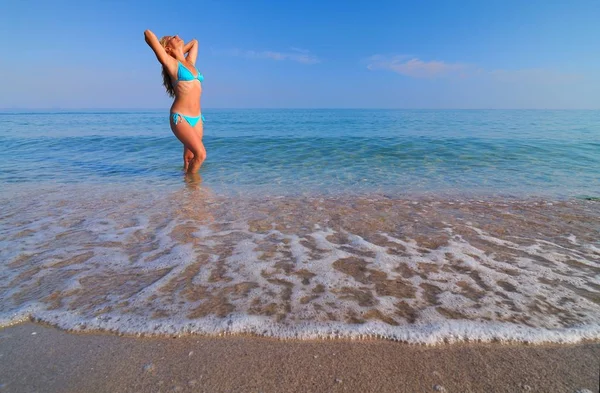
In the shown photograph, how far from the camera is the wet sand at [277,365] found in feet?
4.63

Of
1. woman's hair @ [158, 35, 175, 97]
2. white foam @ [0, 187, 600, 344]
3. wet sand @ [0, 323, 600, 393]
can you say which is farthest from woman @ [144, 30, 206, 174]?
wet sand @ [0, 323, 600, 393]

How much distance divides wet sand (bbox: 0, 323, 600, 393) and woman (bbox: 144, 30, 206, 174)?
4134 mm

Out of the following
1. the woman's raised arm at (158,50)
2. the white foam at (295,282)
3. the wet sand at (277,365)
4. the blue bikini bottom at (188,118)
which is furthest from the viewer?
the blue bikini bottom at (188,118)

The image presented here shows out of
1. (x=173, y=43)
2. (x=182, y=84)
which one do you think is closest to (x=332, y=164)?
(x=182, y=84)

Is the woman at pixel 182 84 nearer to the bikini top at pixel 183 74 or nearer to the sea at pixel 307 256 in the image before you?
the bikini top at pixel 183 74

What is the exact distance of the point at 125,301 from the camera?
2033 mm

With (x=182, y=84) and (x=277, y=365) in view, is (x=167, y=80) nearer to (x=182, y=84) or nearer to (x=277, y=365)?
(x=182, y=84)

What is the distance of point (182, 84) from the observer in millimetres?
5125

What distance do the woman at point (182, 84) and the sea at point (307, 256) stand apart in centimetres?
92

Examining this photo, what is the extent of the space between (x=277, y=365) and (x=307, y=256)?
49.7 inches

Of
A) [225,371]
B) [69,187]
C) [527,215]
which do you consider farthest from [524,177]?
[69,187]

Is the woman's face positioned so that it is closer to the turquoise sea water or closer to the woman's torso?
the woman's torso

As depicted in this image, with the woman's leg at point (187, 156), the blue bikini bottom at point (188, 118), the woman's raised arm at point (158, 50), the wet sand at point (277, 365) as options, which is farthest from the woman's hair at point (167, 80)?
the wet sand at point (277, 365)

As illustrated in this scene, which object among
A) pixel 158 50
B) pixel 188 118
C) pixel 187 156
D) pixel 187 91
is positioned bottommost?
pixel 187 156
